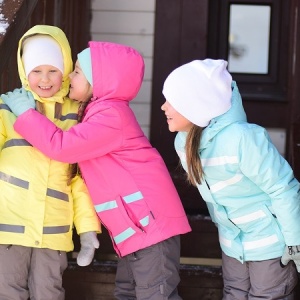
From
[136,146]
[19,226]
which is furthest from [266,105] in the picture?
[19,226]

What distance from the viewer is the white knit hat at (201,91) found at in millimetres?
3865

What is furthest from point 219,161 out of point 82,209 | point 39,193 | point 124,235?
point 39,193

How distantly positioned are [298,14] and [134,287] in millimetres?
2508

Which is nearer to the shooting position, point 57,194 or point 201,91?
point 201,91

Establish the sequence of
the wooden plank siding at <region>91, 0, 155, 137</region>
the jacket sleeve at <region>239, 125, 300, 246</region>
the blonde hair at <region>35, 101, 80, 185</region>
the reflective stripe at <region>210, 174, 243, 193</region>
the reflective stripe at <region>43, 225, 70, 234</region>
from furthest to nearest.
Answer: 1. the wooden plank siding at <region>91, 0, 155, 137</region>
2. the blonde hair at <region>35, 101, 80, 185</region>
3. the reflective stripe at <region>43, 225, 70, 234</region>
4. the reflective stripe at <region>210, 174, 243, 193</region>
5. the jacket sleeve at <region>239, 125, 300, 246</region>

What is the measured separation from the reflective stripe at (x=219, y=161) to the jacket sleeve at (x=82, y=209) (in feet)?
1.98

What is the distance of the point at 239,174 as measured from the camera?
12.6 ft

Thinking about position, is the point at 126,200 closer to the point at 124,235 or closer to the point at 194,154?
the point at 124,235

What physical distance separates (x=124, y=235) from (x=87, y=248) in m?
0.19

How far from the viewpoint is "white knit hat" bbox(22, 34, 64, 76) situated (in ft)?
13.2

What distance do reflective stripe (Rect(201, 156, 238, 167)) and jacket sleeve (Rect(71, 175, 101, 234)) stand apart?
1.98 feet

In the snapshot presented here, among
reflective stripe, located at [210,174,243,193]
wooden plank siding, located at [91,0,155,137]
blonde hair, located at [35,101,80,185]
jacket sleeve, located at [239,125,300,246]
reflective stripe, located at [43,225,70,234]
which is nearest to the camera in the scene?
jacket sleeve, located at [239,125,300,246]

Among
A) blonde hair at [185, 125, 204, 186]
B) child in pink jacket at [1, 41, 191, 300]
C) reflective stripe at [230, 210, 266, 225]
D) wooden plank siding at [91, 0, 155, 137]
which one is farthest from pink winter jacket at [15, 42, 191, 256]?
wooden plank siding at [91, 0, 155, 137]

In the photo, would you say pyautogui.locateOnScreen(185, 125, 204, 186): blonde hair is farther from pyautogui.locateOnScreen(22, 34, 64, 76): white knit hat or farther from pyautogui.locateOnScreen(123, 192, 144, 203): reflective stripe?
pyautogui.locateOnScreen(22, 34, 64, 76): white knit hat
